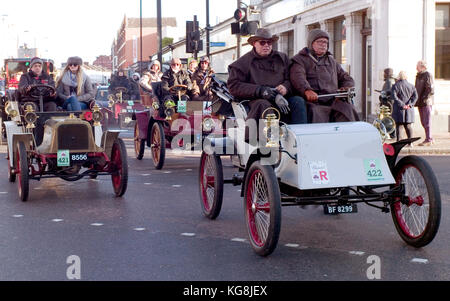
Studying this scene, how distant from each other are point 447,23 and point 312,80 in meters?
15.3

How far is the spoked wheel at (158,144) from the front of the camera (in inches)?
500

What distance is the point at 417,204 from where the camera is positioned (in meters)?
6.10

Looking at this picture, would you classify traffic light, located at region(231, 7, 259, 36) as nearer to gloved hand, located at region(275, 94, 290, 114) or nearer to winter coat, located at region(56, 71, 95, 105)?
winter coat, located at region(56, 71, 95, 105)

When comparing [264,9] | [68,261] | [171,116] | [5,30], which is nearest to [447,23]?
[171,116]

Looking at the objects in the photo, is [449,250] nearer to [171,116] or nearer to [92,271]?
[92,271]

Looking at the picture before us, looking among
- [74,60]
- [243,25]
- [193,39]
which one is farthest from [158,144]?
[193,39]

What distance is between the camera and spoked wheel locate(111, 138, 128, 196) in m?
9.23

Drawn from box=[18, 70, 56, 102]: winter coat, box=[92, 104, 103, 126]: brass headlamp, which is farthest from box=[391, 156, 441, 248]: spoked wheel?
box=[18, 70, 56, 102]: winter coat

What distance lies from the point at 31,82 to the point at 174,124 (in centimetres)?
322

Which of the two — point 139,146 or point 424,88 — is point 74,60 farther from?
point 424,88

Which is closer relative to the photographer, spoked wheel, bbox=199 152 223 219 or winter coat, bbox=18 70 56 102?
spoked wheel, bbox=199 152 223 219

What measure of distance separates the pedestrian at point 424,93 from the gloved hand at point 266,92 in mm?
10231

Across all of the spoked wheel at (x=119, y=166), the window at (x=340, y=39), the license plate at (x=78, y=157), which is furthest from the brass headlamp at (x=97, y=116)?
the window at (x=340, y=39)

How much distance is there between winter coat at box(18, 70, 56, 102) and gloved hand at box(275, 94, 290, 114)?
4950mm
